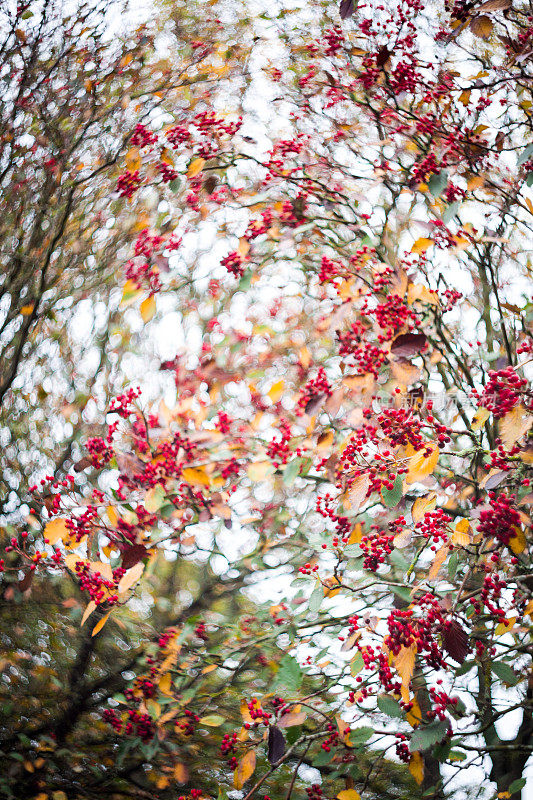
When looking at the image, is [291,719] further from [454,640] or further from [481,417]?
[481,417]

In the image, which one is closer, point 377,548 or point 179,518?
point 377,548

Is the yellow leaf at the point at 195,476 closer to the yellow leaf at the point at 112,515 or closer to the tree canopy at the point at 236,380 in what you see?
the tree canopy at the point at 236,380

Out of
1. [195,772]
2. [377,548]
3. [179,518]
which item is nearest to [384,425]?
[377,548]

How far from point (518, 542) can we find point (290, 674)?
303mm

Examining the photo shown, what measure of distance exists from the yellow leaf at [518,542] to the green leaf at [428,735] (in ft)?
0.66

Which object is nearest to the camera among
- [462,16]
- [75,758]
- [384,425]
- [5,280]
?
[384,425]

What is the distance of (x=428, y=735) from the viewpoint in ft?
2.30

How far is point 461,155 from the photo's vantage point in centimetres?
93

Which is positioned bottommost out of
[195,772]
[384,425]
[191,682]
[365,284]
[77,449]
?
[195,772]

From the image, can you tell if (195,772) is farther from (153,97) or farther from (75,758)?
(153,97)

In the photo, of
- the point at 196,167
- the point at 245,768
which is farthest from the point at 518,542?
the point at 196,167

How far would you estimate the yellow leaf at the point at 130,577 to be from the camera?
0.78 meters

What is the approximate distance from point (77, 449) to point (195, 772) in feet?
1.67

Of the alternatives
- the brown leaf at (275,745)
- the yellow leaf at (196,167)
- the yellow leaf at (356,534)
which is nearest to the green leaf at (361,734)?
the brown leaf at (275,745)
